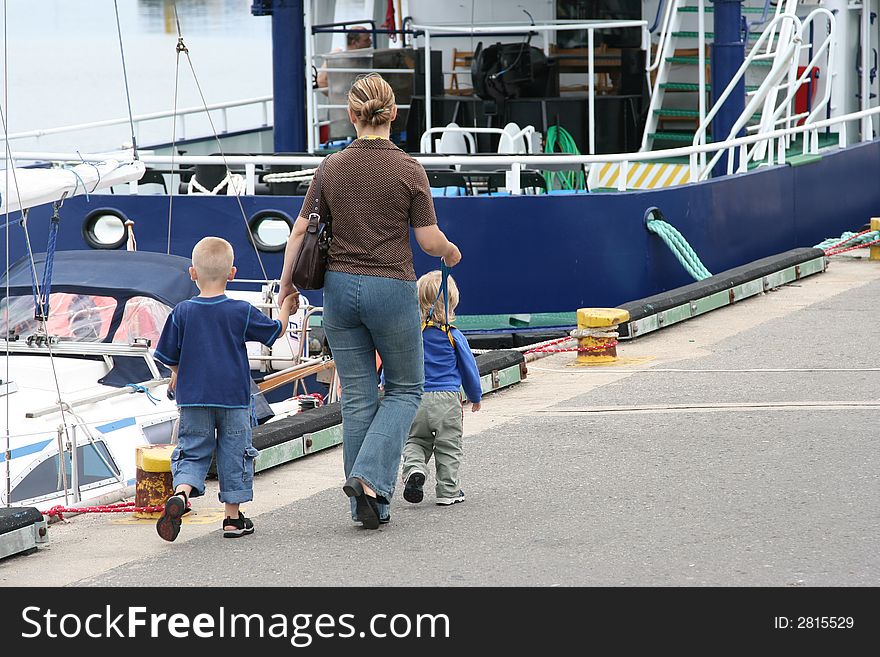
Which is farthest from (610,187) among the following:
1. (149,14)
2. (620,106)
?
(149,14)

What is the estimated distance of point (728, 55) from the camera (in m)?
12.9

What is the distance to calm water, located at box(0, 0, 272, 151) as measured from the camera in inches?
1729

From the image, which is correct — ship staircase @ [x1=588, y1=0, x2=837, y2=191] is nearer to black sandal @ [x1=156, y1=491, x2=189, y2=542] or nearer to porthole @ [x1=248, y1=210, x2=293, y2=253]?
porthole @ [x1=248, y1=210, x2=293, y2=253]

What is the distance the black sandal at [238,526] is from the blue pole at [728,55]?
8.56 metres

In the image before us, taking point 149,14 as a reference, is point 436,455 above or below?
below

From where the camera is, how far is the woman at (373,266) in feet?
18.0

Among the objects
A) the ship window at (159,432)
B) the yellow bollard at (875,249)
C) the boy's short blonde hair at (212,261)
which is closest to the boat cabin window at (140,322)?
the ship window at (159,432)

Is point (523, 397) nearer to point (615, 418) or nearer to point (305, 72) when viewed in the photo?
point (615, 418)

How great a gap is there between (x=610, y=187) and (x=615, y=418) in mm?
6187

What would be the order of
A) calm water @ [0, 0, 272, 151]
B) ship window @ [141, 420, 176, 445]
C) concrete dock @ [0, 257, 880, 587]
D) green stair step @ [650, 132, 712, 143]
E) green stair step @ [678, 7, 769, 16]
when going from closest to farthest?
concrete dock @ [0, 257, 880, 587], ship window @ [141, 420, 176, 445], green stair step @ [650, 132, 712, 143], green stair step @ [678, 7, 769, 16], calm water @ [0, 0, 272, 151]

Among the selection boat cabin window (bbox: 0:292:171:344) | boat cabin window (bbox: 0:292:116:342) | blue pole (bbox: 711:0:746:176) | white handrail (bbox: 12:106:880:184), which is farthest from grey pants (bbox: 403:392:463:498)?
blue pole (bbox: 711:0:746:176)

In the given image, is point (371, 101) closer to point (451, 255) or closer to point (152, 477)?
point (451, 255)

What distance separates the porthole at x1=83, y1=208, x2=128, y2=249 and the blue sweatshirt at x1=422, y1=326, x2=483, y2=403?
20.4 ft
